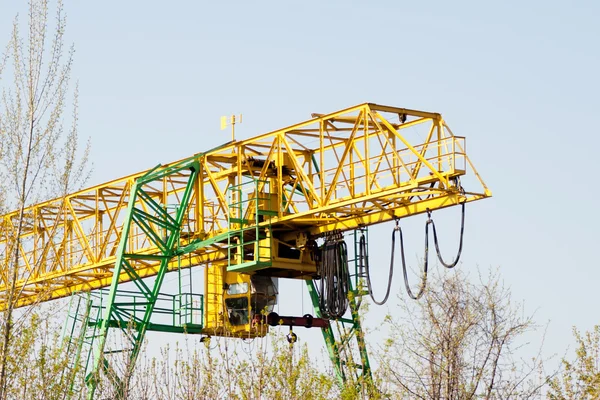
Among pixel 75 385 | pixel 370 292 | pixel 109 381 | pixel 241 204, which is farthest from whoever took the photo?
pixel 241 204

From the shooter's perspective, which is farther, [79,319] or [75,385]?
[79,319]

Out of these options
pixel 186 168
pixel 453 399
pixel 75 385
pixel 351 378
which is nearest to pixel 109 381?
pixel 75 385

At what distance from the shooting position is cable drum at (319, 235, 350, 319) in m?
37.2

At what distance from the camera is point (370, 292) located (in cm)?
3550

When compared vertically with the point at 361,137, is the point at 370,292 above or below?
below

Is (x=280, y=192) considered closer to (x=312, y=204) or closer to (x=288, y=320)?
(x=312, y=204)

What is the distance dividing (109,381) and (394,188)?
8.24m

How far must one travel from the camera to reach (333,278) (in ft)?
123

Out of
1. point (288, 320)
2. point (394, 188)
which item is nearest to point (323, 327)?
point (288, 320)

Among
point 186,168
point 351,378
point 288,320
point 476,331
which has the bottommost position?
point 351,378

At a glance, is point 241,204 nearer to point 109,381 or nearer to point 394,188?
point 394,188

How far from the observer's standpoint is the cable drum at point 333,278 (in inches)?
1467

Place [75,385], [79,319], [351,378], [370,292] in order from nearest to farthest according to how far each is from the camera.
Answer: [351,378] < [75,385] < [370,292] < [79,319]

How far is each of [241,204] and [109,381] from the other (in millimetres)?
8386
